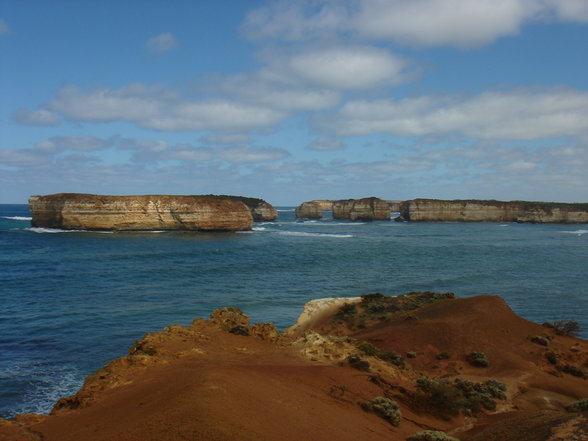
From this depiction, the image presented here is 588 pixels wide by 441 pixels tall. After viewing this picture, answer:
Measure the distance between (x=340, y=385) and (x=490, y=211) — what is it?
143790 millimetres

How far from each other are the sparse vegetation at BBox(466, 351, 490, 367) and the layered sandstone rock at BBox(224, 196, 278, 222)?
12256 cm

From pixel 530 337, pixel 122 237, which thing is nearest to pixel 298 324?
pixel 530 337

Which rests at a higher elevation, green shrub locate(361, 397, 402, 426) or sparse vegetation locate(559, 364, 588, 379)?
green shrub locate(361, 397, 402, 426)

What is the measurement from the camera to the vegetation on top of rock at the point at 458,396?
13905mm

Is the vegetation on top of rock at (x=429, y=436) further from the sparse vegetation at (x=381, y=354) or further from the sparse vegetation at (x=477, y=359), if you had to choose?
the sparse vegetation at (x=477, y=359)

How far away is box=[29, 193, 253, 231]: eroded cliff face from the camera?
3113 inches

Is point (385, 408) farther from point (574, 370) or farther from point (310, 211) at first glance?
point (310, 211)

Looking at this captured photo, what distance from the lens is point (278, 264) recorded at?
48.4 m

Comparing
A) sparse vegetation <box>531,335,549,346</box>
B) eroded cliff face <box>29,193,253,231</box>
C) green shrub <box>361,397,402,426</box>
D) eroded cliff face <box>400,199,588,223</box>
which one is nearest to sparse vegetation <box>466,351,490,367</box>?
sparse vegetation <box>531,335,549,346</box>

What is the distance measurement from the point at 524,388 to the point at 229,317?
1269 cm

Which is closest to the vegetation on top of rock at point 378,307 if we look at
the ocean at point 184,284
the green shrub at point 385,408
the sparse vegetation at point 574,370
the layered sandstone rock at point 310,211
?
the ocean at point 184,284

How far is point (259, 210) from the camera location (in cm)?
14125

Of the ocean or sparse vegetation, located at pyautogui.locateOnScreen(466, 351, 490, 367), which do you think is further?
the ocean

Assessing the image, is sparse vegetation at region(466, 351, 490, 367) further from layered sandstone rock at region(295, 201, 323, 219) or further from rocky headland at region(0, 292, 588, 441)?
layered sandstone rock at region(295, 201, 323, 219)
